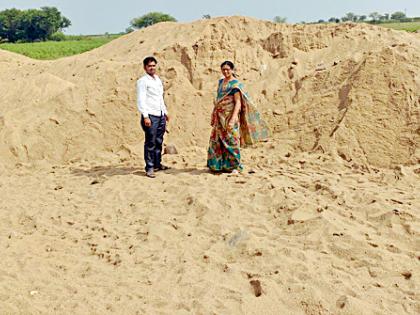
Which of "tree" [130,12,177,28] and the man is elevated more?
"tree" [130,12,177,28]

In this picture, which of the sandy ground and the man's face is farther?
the man's face

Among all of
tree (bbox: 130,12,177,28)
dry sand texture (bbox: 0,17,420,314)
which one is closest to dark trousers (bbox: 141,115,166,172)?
dry sand texture (bbox: 0,17,420,314)

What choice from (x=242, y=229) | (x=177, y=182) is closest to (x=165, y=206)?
(x=177, y=182)

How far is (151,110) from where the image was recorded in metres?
5.81

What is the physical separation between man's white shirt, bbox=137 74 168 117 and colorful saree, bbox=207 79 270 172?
2.25 ft

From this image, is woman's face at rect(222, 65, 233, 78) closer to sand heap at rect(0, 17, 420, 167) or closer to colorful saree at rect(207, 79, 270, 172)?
colorful saree at rect(207, 79, 270, 172)

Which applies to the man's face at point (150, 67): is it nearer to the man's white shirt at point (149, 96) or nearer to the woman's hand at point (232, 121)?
the man's white shirt at point (149, 96)

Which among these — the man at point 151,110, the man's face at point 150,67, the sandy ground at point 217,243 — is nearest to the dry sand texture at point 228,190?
the sandy ground at point 217,243

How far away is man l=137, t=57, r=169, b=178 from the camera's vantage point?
568cm

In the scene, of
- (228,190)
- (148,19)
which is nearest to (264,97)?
(228,190)

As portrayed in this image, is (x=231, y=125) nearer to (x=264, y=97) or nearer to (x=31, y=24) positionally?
(x=264, y=97)

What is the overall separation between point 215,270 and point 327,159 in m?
3.01

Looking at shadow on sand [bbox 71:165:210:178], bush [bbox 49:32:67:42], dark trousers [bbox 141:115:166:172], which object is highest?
bush [bbox 49:32:67:42]

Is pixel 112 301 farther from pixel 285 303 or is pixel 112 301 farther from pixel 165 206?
pixel 165 206
